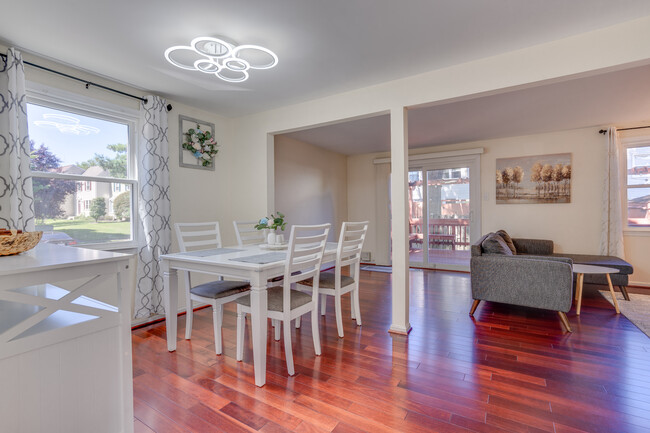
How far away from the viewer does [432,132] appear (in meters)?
4.71

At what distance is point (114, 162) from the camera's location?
299cm

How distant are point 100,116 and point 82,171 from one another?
544mm

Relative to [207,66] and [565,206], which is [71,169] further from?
[565,206]

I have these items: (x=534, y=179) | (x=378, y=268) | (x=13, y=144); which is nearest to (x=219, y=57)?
(x=13, y=144)

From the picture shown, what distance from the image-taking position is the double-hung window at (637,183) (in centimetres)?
437

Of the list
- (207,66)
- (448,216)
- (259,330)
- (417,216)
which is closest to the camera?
(259,330)

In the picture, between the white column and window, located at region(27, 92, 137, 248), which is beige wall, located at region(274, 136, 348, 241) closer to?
window, located at region(27, 92, 137, 248)

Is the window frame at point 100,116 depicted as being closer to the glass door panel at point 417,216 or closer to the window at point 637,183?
the glass door panel at point 417,216

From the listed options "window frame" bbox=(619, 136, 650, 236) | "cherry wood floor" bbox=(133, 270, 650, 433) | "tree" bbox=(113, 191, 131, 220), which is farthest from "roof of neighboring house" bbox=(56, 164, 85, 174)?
"window frame" bbox=(619, 136, 650, 236)

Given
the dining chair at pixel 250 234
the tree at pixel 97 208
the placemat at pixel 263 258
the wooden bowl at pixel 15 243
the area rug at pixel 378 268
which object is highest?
the tree at pixel 97 208

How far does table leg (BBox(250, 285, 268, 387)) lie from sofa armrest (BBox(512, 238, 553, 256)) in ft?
14.2

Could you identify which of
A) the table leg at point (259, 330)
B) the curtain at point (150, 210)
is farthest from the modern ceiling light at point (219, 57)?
the table leg at point (259, 330)

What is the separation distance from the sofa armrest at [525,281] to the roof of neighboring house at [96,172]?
3722mm

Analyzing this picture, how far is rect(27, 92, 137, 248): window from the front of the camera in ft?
8.20
